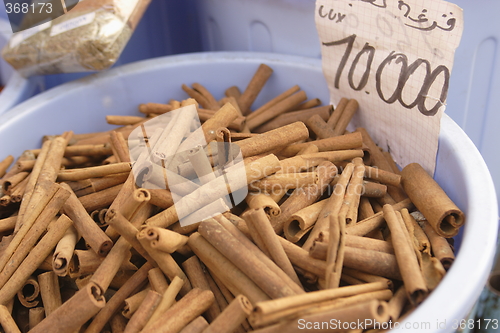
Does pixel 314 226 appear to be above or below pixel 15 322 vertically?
above

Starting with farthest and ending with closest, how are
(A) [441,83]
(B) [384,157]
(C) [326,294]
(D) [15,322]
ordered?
(B) [384,157] → (A) [441,83] → (D) [15,322] → (C) [326,294]

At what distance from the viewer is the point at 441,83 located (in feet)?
2.75

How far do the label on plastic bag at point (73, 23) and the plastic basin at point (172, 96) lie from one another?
154mm

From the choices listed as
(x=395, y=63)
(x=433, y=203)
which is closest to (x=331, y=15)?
(x=395, y=63)

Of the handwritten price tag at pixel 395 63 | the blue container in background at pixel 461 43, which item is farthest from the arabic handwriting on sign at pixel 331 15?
the blue container in background at pixel 461 43

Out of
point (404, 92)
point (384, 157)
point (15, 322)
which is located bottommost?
point (15, 322)

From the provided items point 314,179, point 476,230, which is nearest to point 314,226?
point 314,179

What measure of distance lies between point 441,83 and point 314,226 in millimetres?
403

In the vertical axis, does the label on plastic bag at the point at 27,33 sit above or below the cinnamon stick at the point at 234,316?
above

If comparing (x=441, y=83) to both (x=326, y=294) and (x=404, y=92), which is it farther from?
(x=326, y=294)

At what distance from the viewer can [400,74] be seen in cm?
93

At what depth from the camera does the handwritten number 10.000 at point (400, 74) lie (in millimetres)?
848

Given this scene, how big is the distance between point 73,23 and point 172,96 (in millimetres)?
352

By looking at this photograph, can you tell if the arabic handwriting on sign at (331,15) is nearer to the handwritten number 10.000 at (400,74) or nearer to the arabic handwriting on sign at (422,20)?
the handwritten number 10.000 at (400,74)
